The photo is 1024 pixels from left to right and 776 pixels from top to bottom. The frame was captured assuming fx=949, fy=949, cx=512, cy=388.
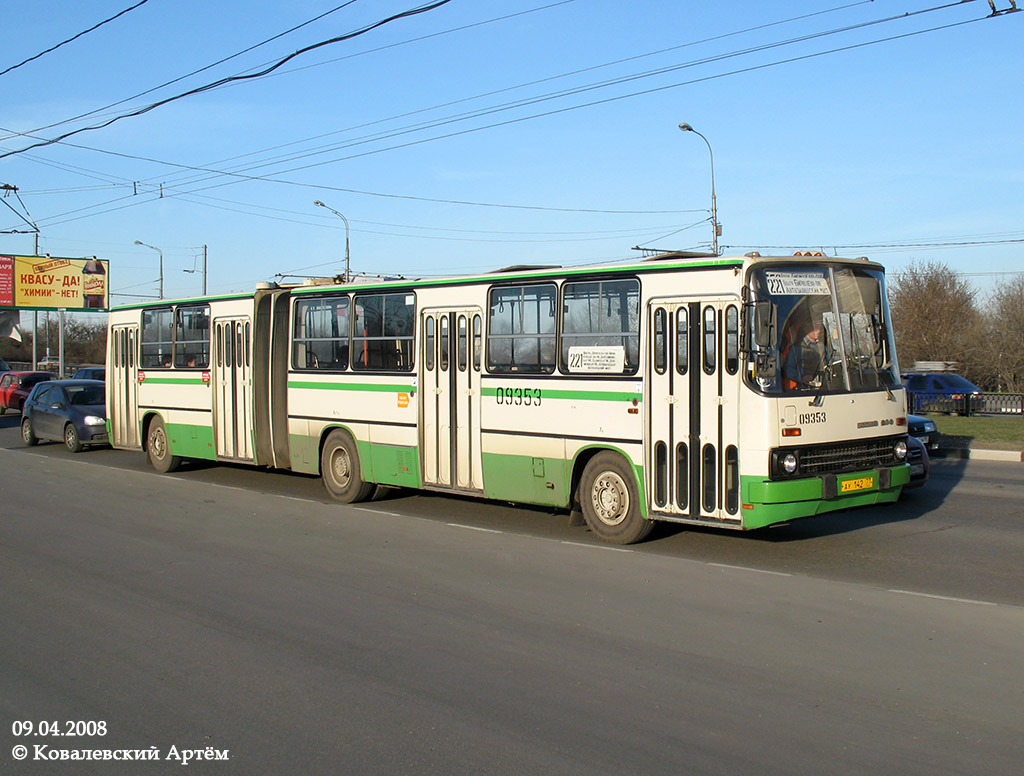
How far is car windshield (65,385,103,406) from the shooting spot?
22375 mm

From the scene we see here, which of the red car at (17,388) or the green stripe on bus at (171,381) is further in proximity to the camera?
the red car at (17,388)

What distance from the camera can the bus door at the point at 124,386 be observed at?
61.1 ft

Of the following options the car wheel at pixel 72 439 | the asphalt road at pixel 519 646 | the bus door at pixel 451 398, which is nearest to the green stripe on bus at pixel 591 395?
the bus door at pixel 451 398

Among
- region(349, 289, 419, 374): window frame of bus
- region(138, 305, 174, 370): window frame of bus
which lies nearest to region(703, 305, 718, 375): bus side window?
region(349, 289, 419, 374): window frame of bus

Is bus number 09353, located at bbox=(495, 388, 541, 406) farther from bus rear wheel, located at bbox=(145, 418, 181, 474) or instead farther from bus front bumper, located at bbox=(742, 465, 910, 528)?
bus rear wheel, located at bbox=(145, 418, 181, 474)

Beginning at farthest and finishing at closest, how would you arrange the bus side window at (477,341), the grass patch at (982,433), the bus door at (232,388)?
the grass patch at (982,433) → the bus door at (232,388) → the bus side window at (477,341)

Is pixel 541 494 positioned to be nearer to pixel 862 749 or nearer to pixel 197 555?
pixel 197 555

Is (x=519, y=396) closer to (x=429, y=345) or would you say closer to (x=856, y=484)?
(x=429, y=345)

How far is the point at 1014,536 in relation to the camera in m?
10.5

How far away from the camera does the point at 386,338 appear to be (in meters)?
13.2

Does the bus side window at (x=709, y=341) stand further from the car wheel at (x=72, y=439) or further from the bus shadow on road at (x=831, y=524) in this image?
the car wheel at (x=72, y=439)

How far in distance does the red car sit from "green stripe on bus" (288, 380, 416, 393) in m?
23.1

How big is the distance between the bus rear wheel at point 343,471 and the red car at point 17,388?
23779 mm

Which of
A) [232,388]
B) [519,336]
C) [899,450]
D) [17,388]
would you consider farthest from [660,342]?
[17,388]
